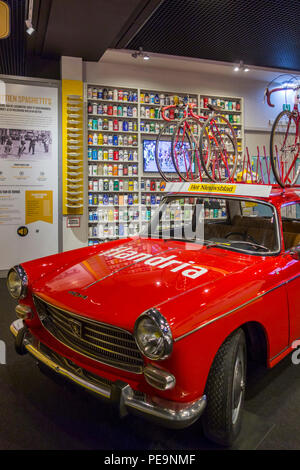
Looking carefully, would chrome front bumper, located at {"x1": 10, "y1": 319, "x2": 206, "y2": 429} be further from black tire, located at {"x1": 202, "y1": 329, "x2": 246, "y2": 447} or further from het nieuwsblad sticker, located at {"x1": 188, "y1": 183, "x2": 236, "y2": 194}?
het nieuwsblad sticker, located at {"x1": 188, "y1": 183, "x2": 236, "y2": 194}

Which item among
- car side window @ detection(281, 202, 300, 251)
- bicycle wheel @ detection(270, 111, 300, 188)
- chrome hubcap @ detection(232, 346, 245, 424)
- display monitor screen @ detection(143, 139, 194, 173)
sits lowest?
chrome hubcap @ detection(232, 346, 245, 424)

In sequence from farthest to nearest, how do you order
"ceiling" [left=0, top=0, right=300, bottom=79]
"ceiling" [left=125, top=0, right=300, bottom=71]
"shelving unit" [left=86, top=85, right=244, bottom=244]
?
"shelving unit" [left=86, top=85, right=244, bottom=244], "ceiling" [left=125, top=0, right=300, bottom=71], "ceiling" [left=0, top=0, right=300, bottom=79]

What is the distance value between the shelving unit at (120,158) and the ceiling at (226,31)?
860 mm

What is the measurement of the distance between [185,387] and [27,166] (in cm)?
495

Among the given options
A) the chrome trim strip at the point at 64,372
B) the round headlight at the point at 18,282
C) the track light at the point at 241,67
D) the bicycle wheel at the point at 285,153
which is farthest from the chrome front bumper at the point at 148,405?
the track light at the point at 241,67

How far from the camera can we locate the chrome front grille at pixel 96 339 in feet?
5.49

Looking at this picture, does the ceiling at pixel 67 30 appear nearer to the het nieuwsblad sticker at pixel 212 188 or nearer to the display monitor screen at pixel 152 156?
the display monitor screen at pixel 152 156

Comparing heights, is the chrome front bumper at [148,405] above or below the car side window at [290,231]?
below

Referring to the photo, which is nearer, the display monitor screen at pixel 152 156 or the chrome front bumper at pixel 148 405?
the chrome front bumper at pixel 148 405

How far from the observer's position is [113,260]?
241cm

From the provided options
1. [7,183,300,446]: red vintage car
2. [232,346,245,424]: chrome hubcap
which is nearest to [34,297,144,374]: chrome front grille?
[7,183,300,446]: red vintage car

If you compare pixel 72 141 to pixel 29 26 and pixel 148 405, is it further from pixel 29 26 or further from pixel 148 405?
pixel 148 405

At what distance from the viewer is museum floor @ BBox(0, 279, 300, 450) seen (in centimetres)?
184

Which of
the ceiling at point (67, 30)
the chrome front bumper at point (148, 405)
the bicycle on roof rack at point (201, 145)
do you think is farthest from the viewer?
the ceiling at point (67, 30)
